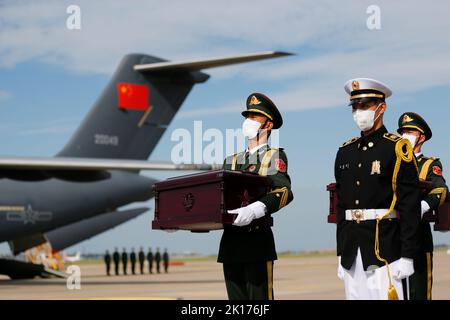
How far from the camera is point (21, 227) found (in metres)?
21.7

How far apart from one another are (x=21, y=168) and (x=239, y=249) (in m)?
17.1

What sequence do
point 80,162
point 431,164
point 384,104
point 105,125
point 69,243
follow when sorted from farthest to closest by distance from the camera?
point 69,243 → point 105,125 → point 80,162 → point 431,164 → point 384,104

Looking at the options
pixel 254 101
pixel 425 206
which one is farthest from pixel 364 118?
pixel 425 206

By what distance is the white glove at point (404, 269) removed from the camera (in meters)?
4.72

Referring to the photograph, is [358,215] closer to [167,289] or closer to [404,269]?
[404,269]

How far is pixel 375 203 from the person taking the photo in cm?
502

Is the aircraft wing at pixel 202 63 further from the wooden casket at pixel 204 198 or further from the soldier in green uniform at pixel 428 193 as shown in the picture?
the wooden casket at pixel 204 198

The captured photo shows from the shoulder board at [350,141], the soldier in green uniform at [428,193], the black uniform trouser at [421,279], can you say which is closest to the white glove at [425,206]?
the soldier in green uniform at [428,193]

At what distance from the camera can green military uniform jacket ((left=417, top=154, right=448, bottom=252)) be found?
6.95m

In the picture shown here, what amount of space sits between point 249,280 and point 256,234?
1.03 ft

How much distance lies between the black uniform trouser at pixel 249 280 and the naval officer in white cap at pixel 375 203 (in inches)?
19.8

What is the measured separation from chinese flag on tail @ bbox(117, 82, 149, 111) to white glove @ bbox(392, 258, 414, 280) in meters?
20.1
